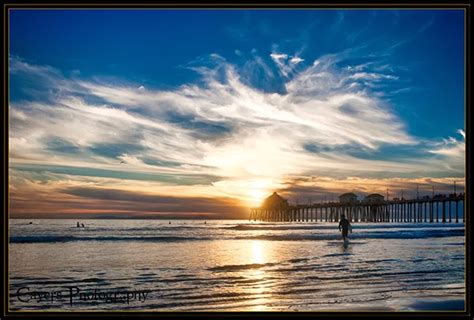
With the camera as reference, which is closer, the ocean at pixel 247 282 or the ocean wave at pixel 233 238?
the ocean at pixel 247 282

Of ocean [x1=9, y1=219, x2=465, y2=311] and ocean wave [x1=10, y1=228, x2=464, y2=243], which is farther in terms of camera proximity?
ocean wave [x1=10, y1=228, x2=464, y2=243]

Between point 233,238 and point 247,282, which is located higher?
point 247,282

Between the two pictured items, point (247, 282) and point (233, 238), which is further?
point (233, 238)

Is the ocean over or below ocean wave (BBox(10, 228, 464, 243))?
over

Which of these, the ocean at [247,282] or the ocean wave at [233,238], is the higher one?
the ocean at [247,282]
